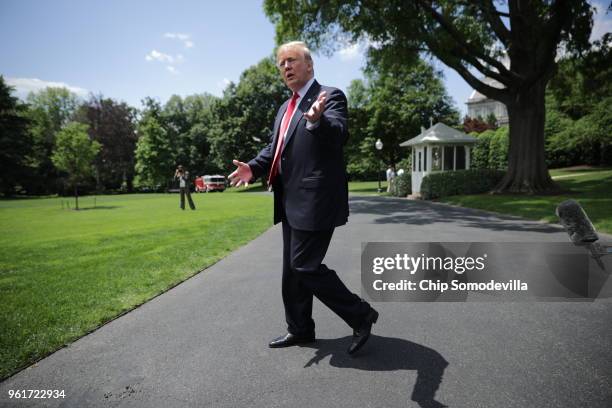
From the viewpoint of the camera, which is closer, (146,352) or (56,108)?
(146,352)

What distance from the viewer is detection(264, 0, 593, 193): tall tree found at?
48.8ft

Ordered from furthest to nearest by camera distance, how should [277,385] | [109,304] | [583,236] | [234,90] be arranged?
[234,90] < [583,236] < [109,304] < [277,385]

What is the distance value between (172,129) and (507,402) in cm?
6240

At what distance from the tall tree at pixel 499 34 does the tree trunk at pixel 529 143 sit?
4 centimetres

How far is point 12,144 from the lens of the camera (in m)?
42.2

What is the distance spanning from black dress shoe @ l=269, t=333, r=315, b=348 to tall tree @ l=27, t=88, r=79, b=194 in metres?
42.2

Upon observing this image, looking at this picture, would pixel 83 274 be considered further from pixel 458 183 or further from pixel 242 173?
pixel 458 183

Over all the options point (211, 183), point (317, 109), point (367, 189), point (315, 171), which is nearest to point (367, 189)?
point (367, 189)

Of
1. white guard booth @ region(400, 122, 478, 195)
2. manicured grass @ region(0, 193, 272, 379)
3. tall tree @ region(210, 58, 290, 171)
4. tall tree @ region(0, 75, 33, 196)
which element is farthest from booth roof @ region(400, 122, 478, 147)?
tall tree @ region(0, 75, 33, 196)

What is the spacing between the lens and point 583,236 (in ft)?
Answer: 15.5

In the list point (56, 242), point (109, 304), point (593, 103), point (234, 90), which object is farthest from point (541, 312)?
point (234, 90)

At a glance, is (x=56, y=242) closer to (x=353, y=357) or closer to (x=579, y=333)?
(x=353, y=357)

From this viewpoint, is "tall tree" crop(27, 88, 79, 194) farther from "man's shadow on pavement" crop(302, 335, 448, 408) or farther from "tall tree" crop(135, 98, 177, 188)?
"man's shadow on pavement" crop(302, 335, 448, 408)

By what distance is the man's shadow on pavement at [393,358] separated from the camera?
239 centimetres
